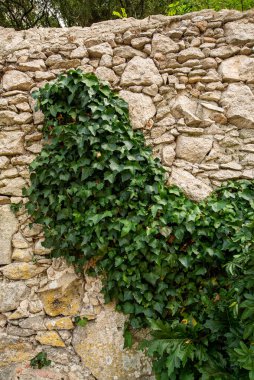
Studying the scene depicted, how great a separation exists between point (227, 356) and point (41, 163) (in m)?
2.09

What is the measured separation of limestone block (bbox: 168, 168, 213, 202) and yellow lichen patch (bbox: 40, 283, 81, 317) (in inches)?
49.0

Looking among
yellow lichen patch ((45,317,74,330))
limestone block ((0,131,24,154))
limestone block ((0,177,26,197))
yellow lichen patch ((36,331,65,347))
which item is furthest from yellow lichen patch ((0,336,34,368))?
limestone block ((0,131,24,154))

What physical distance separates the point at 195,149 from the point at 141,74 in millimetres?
901

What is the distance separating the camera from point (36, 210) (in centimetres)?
288

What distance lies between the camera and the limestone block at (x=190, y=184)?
2.83m

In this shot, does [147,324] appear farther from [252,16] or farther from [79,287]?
[252,16]

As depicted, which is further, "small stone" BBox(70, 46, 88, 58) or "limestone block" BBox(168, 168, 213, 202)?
"small stone" BBox(70, 46, 88, 58)

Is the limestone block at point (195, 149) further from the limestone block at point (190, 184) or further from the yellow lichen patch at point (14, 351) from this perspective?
the yellow lichen patch at point (14, 351)

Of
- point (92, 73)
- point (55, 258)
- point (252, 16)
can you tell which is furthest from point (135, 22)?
point (55, 258)

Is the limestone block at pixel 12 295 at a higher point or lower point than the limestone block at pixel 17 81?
lower

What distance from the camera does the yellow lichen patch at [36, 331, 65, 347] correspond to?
2723mm

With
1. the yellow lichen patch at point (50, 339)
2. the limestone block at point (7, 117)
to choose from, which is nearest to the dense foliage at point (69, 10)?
the limestone block at point (7, 117)

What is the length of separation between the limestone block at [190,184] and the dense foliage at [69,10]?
365 cm

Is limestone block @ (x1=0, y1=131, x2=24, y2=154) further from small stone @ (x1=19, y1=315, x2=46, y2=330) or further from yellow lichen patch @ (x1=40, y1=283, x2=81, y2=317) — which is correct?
small stone @ (x1=19, y1=315, x2=46, y2=330)
